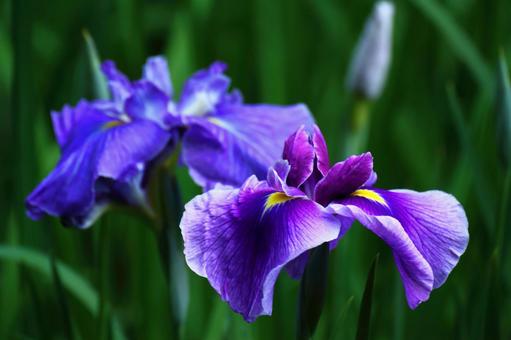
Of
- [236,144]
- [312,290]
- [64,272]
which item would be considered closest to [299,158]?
[312,290]

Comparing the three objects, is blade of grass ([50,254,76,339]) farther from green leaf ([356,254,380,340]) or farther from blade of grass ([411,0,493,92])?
blade of grass ([411,0,493,92])

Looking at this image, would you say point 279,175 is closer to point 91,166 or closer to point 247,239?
point 247,239

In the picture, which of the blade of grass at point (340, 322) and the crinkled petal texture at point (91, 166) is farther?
the crinkled petal texture at point (91, 166)

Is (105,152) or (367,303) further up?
(105,152)

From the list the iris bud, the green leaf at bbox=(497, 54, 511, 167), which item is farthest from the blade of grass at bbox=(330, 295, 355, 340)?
the iris bud

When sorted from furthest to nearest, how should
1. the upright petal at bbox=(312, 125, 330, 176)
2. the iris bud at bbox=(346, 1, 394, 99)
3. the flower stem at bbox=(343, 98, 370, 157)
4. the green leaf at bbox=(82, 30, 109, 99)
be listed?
the flower stem at bbox=(343, 98, 370, 157), the iris bud at bbox=(346, 1, 394, 99), the green leaf at bbox=(82, 30, 109, 99), the upright petal at bbox=(312, 125, 330, 176)

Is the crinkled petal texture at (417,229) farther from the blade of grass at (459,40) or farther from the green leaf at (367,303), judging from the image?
the blade of grass at (459,40)

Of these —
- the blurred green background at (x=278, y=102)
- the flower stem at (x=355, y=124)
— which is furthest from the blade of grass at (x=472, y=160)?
the flower stem at (x=355, y=124)

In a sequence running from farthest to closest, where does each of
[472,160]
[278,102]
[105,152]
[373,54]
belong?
[278,102]
[373,54]
[472,160]
[105,152]
